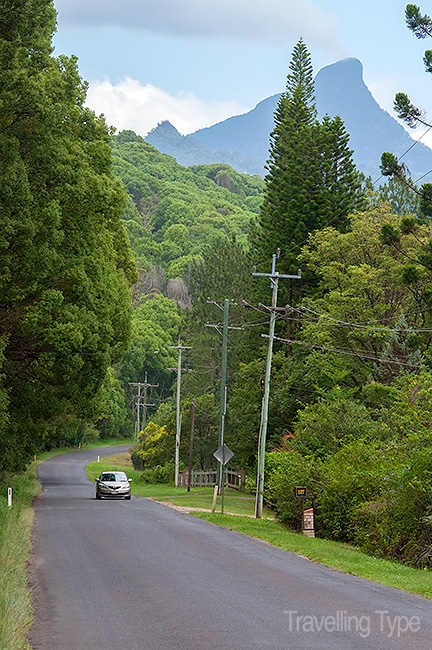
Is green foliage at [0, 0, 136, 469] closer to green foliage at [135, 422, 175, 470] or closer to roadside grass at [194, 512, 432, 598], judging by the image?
roadside grass at [194, 512, 432, 598]

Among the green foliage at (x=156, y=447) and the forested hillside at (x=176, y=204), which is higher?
the forested hillside at (x=176, y=204)

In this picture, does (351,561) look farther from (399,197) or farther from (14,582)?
(399,197)

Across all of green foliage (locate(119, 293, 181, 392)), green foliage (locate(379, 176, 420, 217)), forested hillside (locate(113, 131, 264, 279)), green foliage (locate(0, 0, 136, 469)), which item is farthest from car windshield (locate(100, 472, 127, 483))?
forested hillside (locate(113, 131, 264, 279))

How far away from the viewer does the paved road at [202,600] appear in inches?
334

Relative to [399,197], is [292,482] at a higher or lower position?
lower

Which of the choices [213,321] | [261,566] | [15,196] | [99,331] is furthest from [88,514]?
[213,321]

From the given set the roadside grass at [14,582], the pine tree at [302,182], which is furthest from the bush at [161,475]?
the roadside grass at [14,582]

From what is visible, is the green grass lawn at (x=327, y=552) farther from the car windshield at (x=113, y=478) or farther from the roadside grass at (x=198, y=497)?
the car windshield at (x=113, y=478)

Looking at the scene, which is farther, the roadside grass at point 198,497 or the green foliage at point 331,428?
the roadside grass at point 198,497

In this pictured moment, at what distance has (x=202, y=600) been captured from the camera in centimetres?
1077

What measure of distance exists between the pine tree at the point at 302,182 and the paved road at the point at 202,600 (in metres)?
31.0

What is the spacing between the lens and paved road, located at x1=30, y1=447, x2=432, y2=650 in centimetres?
848

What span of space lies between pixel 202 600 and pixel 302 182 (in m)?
40.9

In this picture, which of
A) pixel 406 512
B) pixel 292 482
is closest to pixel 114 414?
pixel 292 482
